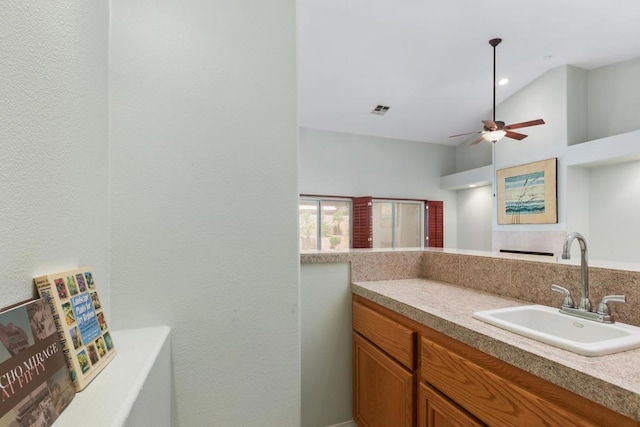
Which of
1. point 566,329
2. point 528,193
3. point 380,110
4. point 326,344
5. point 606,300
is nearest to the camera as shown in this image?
point 606,300

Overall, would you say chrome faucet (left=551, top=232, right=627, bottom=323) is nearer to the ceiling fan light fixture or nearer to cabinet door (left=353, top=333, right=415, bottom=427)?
cabinet door (left=353, top=333, right=415, bottom=427)

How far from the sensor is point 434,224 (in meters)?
6.52

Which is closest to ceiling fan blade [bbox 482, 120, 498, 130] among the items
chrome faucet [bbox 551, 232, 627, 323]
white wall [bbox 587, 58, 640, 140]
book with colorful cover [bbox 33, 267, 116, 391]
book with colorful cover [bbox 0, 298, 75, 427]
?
white wall [bbox 587, 58, 640, 140]

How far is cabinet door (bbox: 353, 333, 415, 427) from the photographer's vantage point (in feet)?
4.61

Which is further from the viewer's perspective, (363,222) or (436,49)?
(363,222)

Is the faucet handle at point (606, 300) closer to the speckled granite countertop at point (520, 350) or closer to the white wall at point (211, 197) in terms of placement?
the speckled granite countertop at point (520, 350)

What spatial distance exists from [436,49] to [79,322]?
174 inches

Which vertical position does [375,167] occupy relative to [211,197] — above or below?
above

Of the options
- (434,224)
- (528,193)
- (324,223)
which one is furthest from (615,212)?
(324,223)

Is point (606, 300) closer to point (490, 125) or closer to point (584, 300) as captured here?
point (584, 300)

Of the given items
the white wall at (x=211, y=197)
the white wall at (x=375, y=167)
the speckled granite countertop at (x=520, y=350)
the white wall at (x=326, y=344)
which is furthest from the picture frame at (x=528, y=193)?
the white wall at (x=211, y=197)

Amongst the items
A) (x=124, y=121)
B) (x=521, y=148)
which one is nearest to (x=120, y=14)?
(x=124, y=121)

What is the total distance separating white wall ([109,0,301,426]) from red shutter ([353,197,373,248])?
444 cm

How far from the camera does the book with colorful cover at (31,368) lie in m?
0.48
